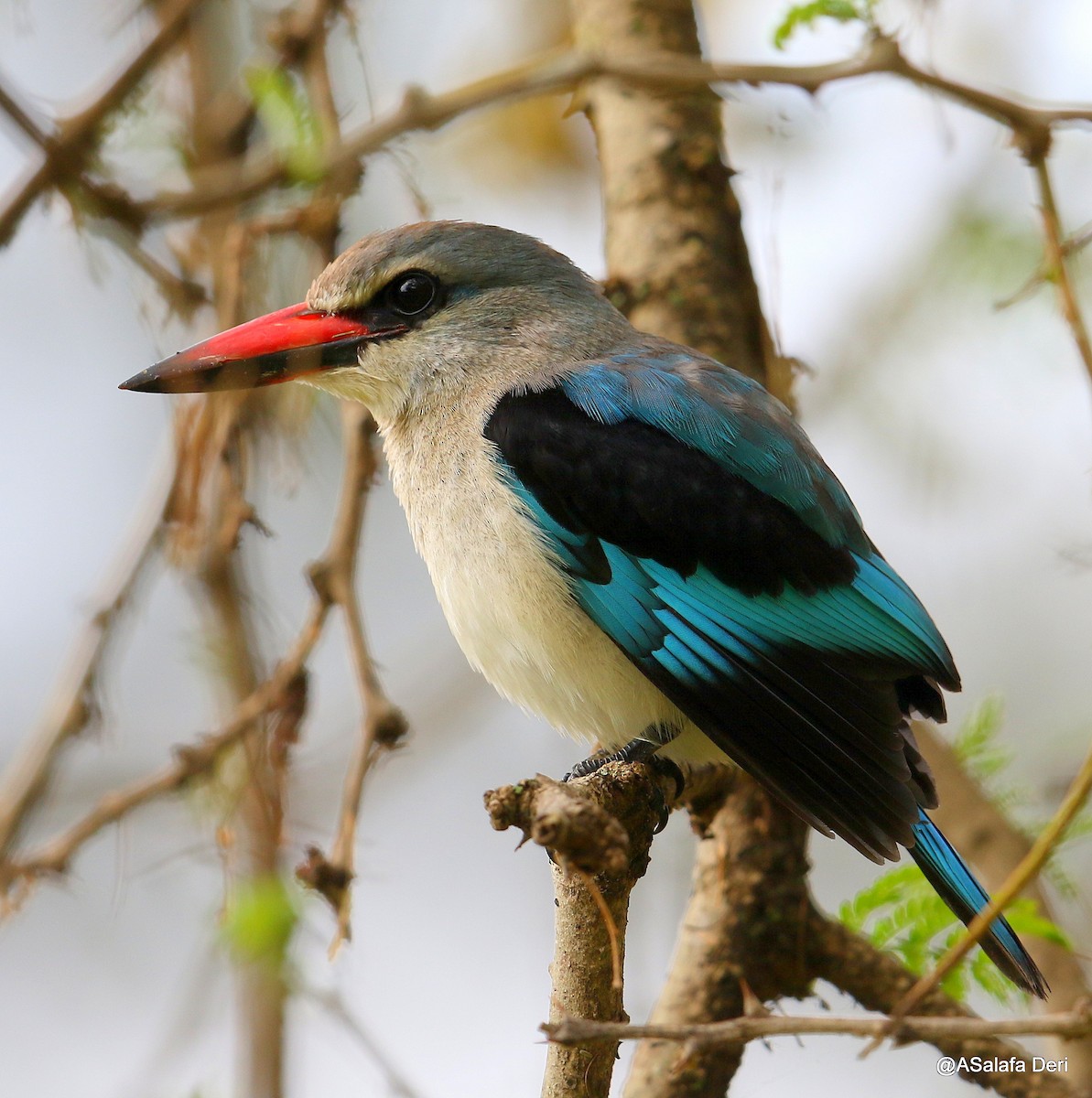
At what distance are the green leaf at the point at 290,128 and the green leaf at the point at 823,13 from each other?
1.28m

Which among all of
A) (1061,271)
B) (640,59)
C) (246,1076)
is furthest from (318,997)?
(640,59)

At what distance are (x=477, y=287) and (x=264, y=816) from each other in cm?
153

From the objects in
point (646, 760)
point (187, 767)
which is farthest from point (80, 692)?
point (646, 760)

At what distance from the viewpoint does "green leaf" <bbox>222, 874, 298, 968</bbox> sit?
9.66 ft

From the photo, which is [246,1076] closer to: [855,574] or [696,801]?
[696,801]

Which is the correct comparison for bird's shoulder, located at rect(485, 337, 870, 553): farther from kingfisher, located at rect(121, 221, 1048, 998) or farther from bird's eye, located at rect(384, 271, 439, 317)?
bird's eye, located at rect(384, 271, 439, 317)

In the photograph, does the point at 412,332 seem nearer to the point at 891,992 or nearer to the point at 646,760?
the point at 646,760

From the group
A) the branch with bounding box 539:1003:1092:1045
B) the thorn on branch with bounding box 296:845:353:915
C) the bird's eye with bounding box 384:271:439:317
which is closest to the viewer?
the branch with bounding box 539:1003:1092:1045

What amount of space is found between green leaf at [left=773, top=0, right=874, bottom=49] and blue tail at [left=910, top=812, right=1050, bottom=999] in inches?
73.9

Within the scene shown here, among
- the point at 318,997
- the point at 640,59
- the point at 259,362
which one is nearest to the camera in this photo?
the point at 318,997

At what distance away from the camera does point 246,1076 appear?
3379 millimetres

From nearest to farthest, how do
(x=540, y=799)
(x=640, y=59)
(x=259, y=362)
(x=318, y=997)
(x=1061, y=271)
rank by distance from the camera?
(x=540, y=799) < (x=1061, y=271) < (x=318, y=997) < (x=259, y=362) < (x=640, y=59)

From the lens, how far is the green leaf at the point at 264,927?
2.95 metres

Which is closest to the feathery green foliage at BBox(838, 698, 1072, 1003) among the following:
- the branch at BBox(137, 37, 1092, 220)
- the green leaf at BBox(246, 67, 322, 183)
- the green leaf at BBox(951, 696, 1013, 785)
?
the green leaf at BBox(951, 696, 1013, 785)
